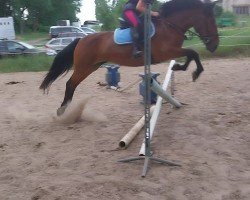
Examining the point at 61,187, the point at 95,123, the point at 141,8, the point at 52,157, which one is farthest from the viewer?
the point at 95,123

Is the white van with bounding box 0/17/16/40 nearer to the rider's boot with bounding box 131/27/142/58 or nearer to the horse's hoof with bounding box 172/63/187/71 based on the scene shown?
the rider's boot with bounding box 131/27/142/58

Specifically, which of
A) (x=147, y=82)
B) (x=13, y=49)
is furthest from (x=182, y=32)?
(x=13, y=49)

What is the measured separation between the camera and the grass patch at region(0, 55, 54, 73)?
1595 cm

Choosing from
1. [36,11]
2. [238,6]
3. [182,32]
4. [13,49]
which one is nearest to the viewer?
[182,32]

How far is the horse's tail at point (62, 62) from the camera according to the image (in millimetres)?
7812

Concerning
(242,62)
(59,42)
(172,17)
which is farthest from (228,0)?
(172,17)

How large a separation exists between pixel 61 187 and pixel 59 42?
58.3 ft

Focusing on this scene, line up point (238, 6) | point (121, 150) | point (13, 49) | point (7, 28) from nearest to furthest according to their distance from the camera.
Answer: point (121, 150), point (13, 49), point (7, 28), point (238, 6)

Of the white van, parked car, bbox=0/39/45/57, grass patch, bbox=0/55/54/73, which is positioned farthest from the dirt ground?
the white van

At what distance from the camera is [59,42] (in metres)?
21.5

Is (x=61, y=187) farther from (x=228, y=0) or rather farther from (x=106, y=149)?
(x=228, y=0)

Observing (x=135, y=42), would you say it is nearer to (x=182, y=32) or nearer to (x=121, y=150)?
(x=182, y=32)

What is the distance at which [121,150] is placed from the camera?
222 inches

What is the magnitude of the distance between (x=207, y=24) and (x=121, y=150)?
2746 millimetres
